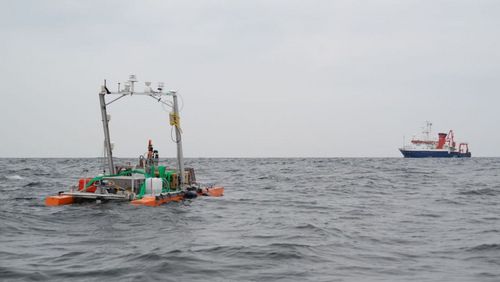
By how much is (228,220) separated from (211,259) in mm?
6878

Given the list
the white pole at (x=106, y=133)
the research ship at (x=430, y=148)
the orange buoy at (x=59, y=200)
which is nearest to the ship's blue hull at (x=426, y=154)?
the research ship at (x=430, y=148)

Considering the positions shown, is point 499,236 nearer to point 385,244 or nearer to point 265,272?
point 385,244

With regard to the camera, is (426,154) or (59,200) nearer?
(59,200)

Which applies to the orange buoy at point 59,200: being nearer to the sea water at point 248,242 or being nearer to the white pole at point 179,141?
the sea water at point 248,242

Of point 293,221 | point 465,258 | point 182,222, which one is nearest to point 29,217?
point 182,222

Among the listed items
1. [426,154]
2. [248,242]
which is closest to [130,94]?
[248,242]

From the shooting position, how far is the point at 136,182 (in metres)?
22.2

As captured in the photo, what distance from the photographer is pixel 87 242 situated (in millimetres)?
13742

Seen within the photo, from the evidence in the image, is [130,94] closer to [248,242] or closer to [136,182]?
[136,182]

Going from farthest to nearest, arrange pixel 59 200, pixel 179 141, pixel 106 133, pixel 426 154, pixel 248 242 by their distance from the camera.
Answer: pixel 426 154 < pixel 179 141 < pixel 106 133 < pixel 59 200 < pixel 248 242

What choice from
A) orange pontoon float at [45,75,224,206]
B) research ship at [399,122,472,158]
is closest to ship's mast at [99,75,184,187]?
orange pontoon float at [45,75,224,206]

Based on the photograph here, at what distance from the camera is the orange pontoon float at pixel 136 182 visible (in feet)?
69.6

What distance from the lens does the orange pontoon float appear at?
2122 cm

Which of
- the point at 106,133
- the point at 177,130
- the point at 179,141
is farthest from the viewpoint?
the point at 179,141
